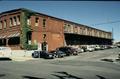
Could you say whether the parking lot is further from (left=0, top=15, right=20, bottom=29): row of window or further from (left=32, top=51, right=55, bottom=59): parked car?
(left=0, top=15, right=20, bottom=29): row of window

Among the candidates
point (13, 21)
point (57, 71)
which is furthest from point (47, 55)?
point (57, 71)

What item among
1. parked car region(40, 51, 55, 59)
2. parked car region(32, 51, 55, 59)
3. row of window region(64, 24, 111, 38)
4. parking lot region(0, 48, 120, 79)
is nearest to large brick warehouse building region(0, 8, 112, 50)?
parked car region(32, 51, 55, 59)

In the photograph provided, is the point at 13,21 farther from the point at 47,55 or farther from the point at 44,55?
the point at 47,55

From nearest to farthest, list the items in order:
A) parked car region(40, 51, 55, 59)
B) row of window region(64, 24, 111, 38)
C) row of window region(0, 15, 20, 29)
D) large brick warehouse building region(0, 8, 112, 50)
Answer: parked car region(40, 51, 55, 59), large brick warehouse building region(0, 8, 112, 50), row of window region(0, 15, 20, 29), row of window region(64, 24, 111, 38)

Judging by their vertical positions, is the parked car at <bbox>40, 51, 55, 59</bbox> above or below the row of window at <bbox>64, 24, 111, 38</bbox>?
below

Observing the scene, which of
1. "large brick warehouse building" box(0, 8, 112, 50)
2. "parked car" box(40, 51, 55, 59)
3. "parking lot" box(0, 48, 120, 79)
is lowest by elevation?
"parking lot" box(0, 48, 120, 79)

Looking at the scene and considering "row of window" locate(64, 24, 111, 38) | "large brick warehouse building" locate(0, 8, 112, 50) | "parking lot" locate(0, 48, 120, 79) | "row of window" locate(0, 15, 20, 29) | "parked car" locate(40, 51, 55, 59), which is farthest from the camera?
"row of window" locate(64, 24, 111, 38)

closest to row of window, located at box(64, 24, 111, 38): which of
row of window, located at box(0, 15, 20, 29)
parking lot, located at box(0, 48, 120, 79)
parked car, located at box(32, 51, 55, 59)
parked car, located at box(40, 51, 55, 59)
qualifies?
row of window, located at box(0, 15, 20, 29)

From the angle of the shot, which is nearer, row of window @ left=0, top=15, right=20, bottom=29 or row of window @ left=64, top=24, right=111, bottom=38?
row of window @ left=0, top=15, right=20, bottom=29

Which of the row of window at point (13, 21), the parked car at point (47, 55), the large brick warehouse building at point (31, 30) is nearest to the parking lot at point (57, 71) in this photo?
the parked car at point (47, 55)

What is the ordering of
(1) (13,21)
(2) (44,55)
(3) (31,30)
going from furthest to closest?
1. (1) (13,21)
2. (3) (31,30)
3. (2) (44,55)

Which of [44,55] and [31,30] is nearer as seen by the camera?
[44,55]

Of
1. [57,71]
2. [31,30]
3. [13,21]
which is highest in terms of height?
[13,21]

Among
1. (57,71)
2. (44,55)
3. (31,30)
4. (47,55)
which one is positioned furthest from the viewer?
(31,30)
